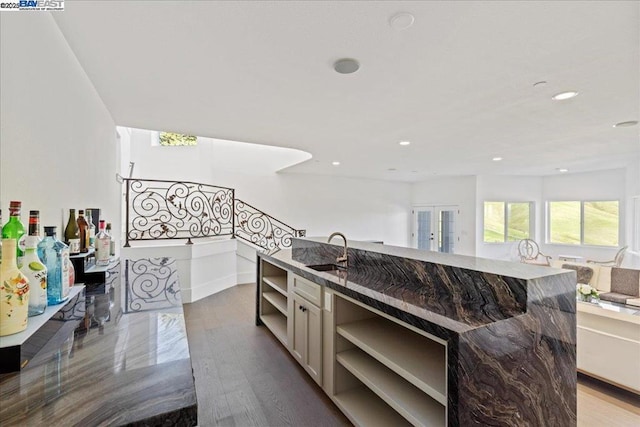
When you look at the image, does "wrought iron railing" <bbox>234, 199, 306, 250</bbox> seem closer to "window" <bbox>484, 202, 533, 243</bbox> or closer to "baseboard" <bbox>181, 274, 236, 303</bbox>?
"baseboard" <bbox>181, 274, 236, 303</bbox>

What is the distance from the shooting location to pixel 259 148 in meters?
7.88

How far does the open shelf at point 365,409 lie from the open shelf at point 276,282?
151cm

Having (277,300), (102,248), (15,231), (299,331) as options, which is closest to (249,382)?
(299,331)

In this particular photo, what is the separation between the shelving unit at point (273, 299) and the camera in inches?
141

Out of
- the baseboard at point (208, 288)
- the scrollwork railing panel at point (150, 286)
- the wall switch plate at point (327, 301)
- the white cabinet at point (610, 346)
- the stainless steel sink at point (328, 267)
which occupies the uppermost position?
the scrollwork railing panel at point (150, 286)

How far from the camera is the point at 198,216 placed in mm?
6629

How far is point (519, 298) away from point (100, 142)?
3791mm

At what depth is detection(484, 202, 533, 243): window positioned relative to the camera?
833cm

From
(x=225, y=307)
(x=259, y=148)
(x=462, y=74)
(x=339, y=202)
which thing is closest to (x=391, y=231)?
(x=339, y=202)

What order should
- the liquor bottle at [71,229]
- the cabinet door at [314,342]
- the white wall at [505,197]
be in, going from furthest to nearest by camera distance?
the white wall at [505,197] → the cabinet door at [314,342] → the liquor bottle at [71,229]

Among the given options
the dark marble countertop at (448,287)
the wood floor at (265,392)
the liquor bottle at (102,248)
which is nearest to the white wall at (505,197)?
the wood floor at (265,392)

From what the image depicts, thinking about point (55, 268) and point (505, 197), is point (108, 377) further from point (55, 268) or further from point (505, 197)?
point (505, 197)

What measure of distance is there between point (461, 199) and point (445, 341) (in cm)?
804

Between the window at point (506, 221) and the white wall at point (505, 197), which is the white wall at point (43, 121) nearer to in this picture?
the white wall at point (505, 197)
